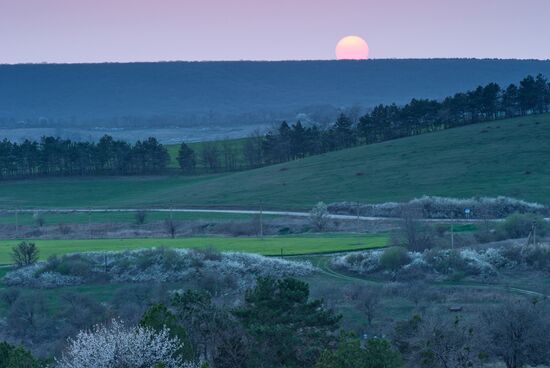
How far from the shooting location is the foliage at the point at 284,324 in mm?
28438

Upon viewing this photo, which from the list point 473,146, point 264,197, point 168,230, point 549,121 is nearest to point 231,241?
point 168,230

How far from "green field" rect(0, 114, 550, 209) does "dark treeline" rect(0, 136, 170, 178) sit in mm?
4586

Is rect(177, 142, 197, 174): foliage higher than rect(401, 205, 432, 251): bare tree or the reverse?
higher

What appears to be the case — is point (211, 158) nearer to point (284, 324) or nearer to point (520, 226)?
point (520, 226)

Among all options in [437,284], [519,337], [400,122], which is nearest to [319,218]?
[437,284]

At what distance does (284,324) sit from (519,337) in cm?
739

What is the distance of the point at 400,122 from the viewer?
377 ft

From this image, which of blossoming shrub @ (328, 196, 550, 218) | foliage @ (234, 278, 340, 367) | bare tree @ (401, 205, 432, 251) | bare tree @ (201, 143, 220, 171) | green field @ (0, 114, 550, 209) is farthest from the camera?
bare tree @ (201, 143, 220, 171)

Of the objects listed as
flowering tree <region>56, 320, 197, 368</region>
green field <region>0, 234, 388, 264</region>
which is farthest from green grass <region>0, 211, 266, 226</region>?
flowering tree <region>56, 320, 197, 368</region>

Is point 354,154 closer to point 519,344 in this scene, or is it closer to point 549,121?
point 549,121

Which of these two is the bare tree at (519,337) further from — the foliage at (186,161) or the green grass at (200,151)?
the green grass at (200,151)

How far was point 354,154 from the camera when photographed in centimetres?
10219

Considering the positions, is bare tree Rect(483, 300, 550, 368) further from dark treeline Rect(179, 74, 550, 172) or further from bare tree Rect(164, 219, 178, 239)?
dark treeline Rect(179, 74, 550, 172)

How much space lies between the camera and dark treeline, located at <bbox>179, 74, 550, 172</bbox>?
111m
